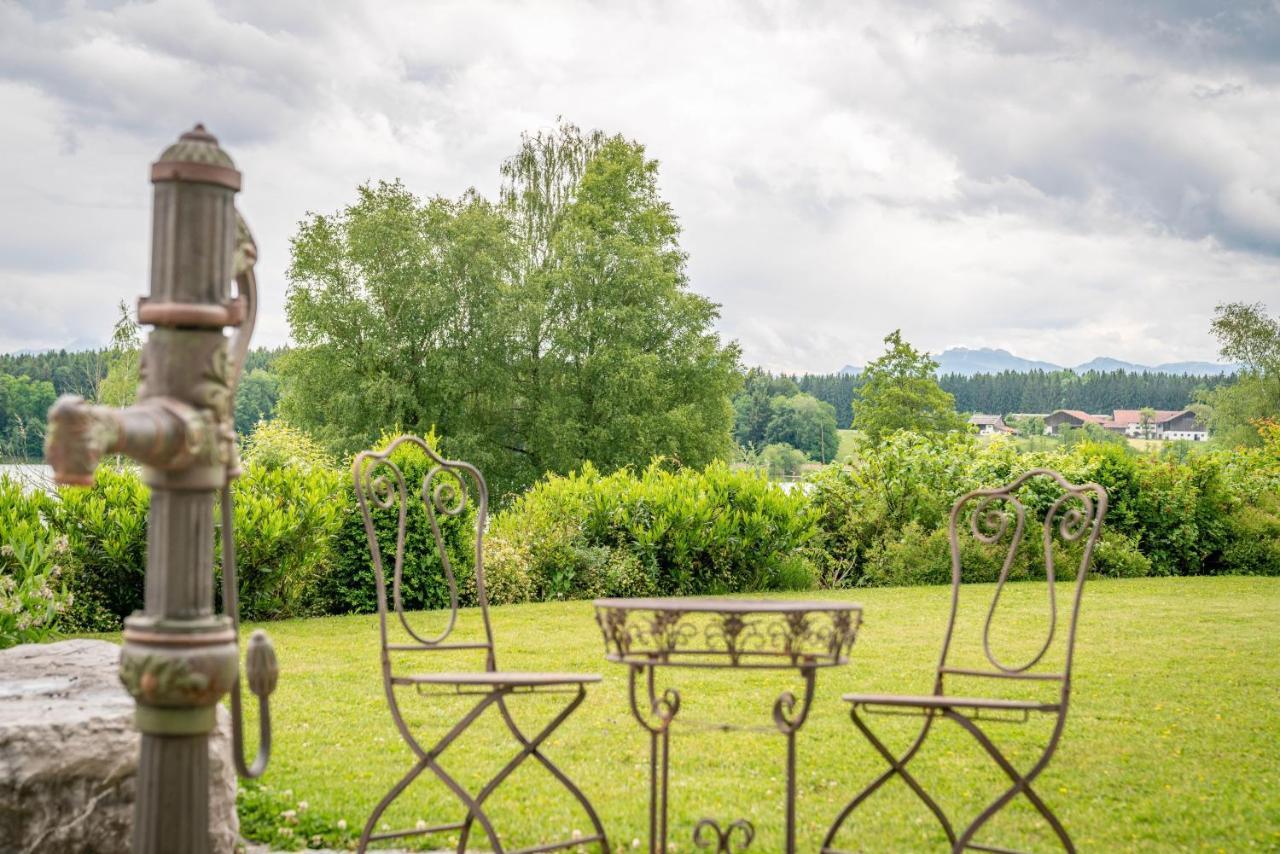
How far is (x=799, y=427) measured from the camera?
5675cm

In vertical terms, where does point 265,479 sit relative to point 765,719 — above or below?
above

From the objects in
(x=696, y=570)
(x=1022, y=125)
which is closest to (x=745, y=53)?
(x=1022, y=125)

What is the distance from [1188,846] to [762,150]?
2172 cm

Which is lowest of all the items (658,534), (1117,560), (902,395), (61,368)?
(1117,560)

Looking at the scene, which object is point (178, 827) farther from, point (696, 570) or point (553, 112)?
point (553, 112)

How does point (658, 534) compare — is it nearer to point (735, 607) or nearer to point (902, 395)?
point (735, 607)

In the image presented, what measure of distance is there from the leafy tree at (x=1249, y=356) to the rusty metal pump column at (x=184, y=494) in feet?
156

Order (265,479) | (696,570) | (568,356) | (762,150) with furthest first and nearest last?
1. (568,356)
2. (762,150)
3. (696,570)
4. (265,479)

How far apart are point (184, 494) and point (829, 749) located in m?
4.58

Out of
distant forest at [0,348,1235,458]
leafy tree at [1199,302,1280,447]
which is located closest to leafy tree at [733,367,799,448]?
distant forest at [0,348,1235,458]

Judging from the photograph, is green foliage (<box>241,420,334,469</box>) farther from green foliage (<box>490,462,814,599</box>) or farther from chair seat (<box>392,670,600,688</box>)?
chair seat (<box>392,670,600,688</box>)

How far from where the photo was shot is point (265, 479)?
9.95 meters

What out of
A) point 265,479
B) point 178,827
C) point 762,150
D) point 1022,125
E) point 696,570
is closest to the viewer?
point 178,827

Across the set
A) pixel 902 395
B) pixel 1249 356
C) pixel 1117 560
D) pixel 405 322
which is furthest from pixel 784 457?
pixel 1117 560
